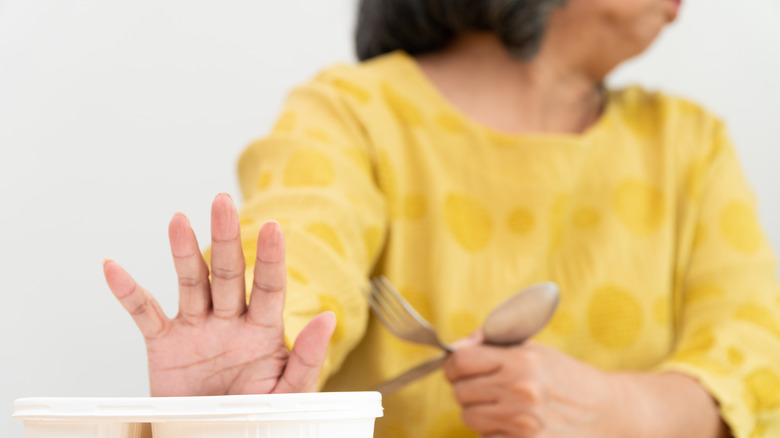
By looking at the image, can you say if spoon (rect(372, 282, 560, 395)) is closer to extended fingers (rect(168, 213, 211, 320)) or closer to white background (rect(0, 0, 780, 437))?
extended fingers (rect(168, 213, 211, 320))

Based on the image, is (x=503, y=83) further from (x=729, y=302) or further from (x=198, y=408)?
(x=198, y=408)

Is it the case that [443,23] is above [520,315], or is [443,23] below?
above

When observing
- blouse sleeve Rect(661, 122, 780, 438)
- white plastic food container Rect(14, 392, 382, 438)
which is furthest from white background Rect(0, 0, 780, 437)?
white plastic food container Rect(14, 392, 382, 438)

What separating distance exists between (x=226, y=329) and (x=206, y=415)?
0.30 ft

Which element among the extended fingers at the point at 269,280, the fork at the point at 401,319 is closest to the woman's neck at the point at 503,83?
the fork at the point at 401,319

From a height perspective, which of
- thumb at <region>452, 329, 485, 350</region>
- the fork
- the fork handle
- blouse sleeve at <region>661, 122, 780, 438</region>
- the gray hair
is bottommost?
blouse sleeve at <region>661, 122, 780, 438</region>

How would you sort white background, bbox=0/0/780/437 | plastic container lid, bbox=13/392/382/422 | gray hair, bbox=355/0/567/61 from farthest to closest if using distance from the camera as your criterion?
white background, bbox=0/0/780/437
gray hair, bbox=355/0/567/61
plastic container lid, bbox=13/392/382/422

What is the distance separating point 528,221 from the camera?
2.19 feet

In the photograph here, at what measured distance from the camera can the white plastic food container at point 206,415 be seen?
0.25m

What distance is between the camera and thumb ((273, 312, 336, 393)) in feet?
1.05

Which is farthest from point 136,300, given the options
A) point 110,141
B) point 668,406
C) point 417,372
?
point 110,141

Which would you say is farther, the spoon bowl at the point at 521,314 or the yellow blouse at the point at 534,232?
the yellow blouse at the point at 534,232

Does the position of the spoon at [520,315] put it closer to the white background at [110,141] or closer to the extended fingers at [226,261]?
the extended fingers at [226,261]

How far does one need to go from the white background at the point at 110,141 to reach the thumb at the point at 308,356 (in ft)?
1.68
